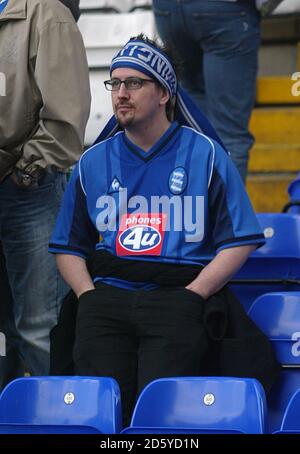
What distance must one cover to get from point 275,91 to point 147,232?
2.80m

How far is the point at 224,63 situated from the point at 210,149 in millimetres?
1348

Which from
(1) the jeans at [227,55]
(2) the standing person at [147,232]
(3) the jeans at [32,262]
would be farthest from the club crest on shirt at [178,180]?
(1) the jeans at [227,55]

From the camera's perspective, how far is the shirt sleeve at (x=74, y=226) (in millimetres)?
4430

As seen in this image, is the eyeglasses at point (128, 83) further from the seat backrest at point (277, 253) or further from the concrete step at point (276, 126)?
the concrete step at point (276, 126)

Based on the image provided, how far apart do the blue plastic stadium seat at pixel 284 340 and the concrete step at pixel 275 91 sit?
278cm

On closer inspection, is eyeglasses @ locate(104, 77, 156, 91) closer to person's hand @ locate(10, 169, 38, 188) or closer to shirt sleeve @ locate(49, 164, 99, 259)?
shirt sleeve @ locate(49, 164, 99, 259)

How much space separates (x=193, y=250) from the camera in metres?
4.26

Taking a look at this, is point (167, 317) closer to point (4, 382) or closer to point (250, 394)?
point (250, 394)

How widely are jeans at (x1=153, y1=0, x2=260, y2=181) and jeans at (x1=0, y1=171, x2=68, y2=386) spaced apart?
1341 mm

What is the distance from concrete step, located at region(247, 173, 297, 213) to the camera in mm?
6594

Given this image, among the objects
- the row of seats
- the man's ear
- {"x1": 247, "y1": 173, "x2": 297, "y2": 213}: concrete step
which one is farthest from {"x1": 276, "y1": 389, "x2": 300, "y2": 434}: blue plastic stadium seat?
{"x1": 247, "y1": 173, "x2": 297, "y2": 213}: concrete step
